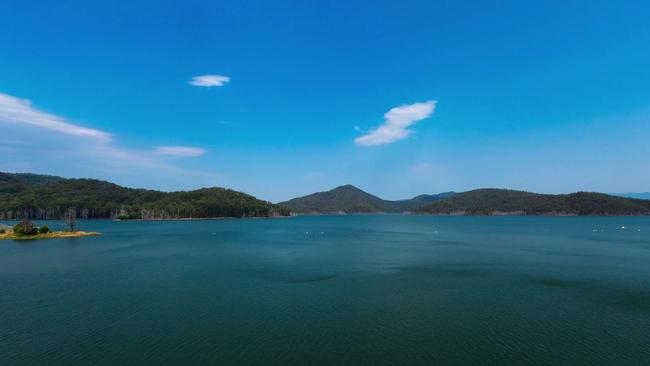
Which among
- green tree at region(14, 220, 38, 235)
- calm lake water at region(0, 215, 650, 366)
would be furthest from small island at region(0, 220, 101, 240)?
calm lake water at region(0, 215, 650, 366)

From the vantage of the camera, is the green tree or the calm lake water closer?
the calm lake water

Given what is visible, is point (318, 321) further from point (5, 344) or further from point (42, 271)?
point (42, 271)

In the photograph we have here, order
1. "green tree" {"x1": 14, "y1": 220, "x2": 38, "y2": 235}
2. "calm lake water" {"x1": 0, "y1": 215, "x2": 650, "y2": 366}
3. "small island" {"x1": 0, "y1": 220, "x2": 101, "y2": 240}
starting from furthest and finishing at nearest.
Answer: "green tree" {"x1": 14, "y1": 220, "x2": 38, "y2": 235}
"small island" {"x1": 0, "y1": 220, "x2": 101, "y2": 240}
"calm lake water" {"x1": 0, "y1": 215, "x2": 650, "y2": 366}

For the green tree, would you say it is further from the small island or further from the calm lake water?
the calm lake water

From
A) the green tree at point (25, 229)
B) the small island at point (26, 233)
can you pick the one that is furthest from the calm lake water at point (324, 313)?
the green tree at point (25, 229)

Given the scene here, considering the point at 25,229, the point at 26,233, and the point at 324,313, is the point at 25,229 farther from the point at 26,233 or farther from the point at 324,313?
the point at 324,313

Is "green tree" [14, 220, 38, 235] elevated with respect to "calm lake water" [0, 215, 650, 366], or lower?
elevated

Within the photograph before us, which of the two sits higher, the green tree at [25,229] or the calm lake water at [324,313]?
the green tree at [25,229]

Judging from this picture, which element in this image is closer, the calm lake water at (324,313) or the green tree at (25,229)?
the calm lake water at (324,313)

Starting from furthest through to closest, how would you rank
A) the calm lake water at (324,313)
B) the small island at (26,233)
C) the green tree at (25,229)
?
1. the green tree at (25,229)
2. the small island at (26,233)
3. the calm lake water at (324,313)

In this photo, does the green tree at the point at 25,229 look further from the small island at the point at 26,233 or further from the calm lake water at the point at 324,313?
the calm lake water at the point at 324,313

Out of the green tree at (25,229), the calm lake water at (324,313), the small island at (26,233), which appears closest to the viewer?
the calm lake water at (324,313)
